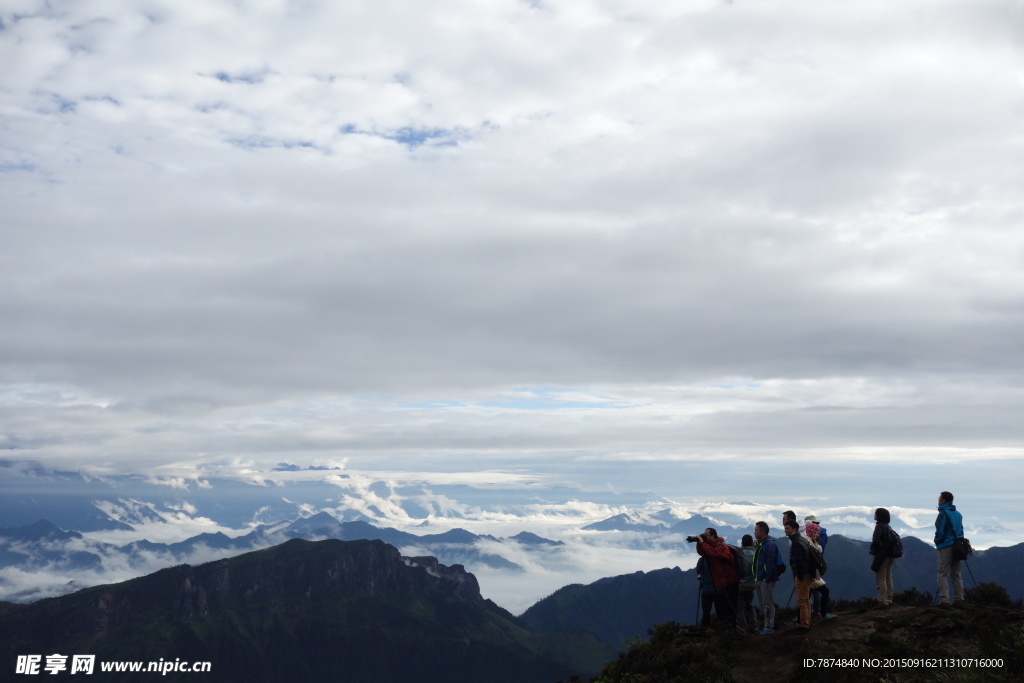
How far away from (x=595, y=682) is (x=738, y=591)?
6.15m

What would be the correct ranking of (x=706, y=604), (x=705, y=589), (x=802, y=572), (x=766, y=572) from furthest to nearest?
Result: (x=705, y=589)
(x=706, y=604)
(x=766, y=572)
(x=802, y=572)

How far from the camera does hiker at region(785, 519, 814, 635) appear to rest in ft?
80.9

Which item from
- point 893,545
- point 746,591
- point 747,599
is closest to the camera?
point 893,545

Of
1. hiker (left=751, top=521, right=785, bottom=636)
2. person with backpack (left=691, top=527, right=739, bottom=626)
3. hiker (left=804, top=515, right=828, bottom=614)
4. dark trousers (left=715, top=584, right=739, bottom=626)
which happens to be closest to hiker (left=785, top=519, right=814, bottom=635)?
hiker (left=751, top=521, right=785, bottom=636)

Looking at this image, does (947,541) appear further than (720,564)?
No

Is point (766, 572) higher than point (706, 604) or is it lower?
higher

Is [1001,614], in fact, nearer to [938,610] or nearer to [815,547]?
[938,610]

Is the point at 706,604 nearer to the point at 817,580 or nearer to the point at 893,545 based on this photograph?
the point at 817,580

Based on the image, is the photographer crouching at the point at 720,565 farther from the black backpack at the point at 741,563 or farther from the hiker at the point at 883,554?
the hiker at the point at 883,554

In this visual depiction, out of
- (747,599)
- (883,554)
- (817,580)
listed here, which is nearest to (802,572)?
(817,580)

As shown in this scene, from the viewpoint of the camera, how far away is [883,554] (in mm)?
26562

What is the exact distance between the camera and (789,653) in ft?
77.9

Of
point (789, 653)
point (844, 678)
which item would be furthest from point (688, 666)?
point (844, 678)

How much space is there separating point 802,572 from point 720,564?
10.7ft
